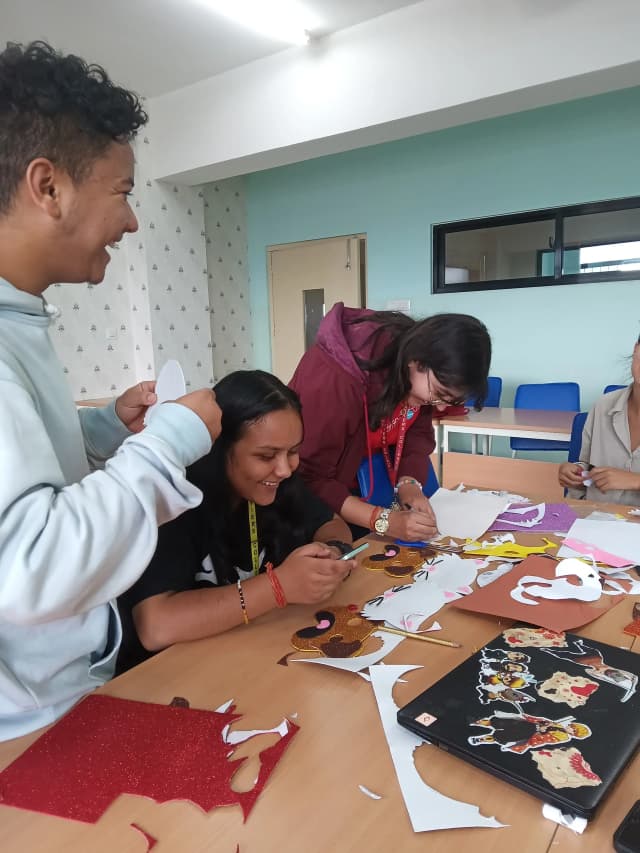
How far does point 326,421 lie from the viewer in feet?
4.87

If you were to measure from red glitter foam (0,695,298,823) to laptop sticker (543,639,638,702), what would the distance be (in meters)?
0.42

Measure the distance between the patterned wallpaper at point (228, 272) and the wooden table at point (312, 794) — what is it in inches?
188

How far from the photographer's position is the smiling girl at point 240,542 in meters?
0.94

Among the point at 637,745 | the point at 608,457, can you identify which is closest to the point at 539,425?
the point at 608,457

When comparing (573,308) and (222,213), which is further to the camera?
(222,213)

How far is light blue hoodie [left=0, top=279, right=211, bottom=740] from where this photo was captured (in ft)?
1.62

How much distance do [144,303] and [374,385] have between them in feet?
11.3

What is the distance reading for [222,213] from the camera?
539 centimetres

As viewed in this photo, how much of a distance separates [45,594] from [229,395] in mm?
637

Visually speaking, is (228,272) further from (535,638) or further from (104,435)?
(535,638)

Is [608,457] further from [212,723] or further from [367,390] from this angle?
[212,723]

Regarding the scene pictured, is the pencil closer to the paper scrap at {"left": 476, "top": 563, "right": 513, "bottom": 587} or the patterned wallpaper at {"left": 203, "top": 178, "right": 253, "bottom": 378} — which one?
the paper scrap at {"left": 476, "top": 563, "right": 513, "bottom": 587}

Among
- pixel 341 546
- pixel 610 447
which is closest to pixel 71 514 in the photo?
pixel 341 546

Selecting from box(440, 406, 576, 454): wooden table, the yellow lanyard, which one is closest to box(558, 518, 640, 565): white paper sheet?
the yellow lanyard
